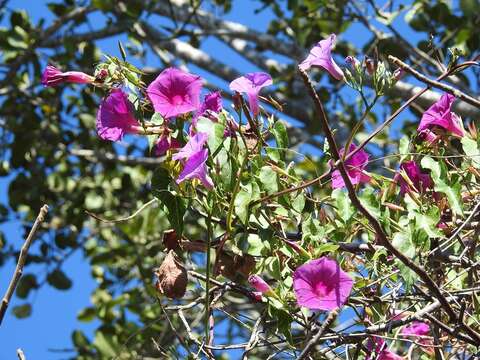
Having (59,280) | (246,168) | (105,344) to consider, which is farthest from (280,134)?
(59,280)

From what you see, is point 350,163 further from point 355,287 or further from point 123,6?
point 123,6

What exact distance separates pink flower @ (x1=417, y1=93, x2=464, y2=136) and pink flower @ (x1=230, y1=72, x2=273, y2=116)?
261 mm

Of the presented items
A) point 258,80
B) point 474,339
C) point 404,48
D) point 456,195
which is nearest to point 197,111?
point 258,80

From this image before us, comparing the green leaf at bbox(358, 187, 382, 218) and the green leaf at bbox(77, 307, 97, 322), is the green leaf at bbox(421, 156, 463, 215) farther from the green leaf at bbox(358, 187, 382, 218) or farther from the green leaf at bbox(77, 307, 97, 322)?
the green leaf at bbox(77, 307, 97, 322)

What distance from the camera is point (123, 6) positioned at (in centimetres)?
387

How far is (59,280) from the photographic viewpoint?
12.5 feet

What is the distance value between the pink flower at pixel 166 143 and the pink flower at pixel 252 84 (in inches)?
4.5

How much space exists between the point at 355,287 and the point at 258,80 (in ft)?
1.08

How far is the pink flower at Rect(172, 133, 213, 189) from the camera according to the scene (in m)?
1.26

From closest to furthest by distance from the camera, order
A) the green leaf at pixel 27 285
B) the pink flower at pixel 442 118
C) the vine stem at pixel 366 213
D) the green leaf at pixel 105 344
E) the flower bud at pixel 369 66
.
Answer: the vine stem at pixel 366 213, the flower bud at pixel 369 66, the pink flower at pixel 442 118, the green leaf at pixel 105 344, the green leaf at pixel 27 285

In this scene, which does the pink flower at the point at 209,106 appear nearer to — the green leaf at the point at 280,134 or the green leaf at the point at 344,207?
the green leaf at the point at 280,134

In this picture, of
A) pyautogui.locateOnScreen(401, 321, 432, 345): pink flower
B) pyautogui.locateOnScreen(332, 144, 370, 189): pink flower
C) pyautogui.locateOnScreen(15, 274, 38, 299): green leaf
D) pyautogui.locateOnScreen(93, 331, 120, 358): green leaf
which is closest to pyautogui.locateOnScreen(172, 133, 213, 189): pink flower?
pyautogui.locateOnScreen(332, 144, 370, 189): pink flower

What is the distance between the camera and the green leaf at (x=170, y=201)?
135 centimetres

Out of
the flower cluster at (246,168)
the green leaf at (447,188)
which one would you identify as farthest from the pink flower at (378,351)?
the green leaf at (447,188)
